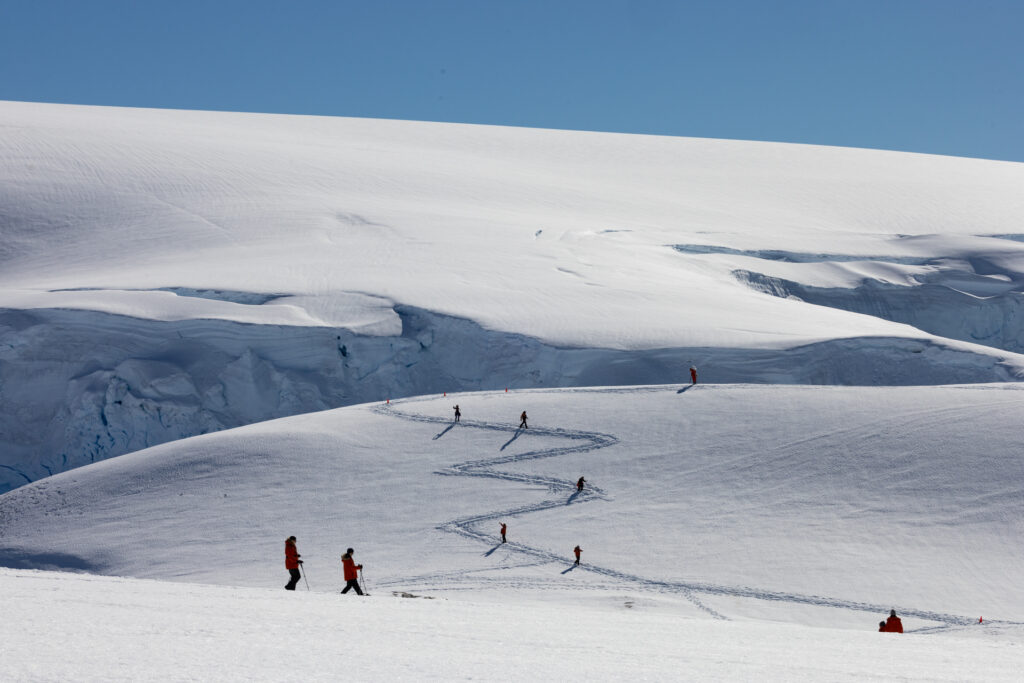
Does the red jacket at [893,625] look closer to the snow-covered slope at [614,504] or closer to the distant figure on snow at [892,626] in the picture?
the distant figure on snow at [892,626]

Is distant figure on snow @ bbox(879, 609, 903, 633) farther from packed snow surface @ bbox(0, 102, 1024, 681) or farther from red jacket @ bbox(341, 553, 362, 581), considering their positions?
red jacket @ bbox(341, 553, 362, 581)

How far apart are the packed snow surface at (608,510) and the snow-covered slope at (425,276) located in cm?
512

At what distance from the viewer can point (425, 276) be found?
120 ft

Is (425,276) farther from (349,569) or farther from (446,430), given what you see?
(349,569)

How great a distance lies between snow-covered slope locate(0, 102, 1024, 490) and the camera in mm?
30531

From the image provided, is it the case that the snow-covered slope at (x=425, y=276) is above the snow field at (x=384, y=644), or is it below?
above

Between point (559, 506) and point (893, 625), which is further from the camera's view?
point (559, 506)

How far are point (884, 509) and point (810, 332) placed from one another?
12279 millimetres

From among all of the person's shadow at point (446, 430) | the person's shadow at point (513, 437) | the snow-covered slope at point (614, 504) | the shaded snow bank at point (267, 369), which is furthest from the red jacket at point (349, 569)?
the shaded snow bank at point (267, 369)

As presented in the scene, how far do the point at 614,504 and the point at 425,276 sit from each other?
1713cm

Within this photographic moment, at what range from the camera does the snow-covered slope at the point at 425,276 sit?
30.5 m

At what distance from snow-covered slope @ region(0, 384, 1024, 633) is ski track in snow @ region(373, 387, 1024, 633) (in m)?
0.05

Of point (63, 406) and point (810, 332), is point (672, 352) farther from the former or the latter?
point (63, 406)

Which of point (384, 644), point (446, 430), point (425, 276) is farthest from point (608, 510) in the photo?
point (425, 276)
